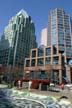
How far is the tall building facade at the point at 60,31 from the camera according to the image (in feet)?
402

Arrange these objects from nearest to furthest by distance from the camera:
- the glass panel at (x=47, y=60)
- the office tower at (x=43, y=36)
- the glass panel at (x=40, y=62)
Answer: the glass panel at (x=47, y=60), the glass panel at (x=40, y=62), the office tower at (x=43, y=36)

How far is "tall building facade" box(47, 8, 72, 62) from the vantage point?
122 metres

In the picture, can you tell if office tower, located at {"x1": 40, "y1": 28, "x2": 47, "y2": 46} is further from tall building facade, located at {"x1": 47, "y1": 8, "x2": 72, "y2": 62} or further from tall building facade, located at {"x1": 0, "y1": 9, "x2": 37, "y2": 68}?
tall building facade, located at {"x1": 47, "y1": 8, "x2": 72, "y2": 62}

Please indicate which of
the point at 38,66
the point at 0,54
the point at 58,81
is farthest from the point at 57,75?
the point at 0,54

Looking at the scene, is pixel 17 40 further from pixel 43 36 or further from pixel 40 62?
pixel 40 62

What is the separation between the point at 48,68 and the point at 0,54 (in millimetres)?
75036

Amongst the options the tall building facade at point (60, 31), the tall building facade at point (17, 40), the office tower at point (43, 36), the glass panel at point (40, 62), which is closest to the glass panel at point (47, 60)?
the glass panel at point (40, 62)

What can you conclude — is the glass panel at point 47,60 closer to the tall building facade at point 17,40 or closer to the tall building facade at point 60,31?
the tall building facade at point 60,31

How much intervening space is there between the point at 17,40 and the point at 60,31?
3786 cm

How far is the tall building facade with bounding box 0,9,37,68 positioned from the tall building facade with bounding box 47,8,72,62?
18.0 m

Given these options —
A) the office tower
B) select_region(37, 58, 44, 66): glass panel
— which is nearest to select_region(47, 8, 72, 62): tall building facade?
the office tower

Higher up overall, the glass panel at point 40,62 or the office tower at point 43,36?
the office tower at point 43,36

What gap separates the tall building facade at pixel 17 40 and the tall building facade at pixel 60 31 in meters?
18.0

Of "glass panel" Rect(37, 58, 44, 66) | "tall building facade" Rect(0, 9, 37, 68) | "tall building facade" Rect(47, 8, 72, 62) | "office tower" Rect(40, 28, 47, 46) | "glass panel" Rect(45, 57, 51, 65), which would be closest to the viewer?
"glass panel" Rect(45, 57, 51, 65)
